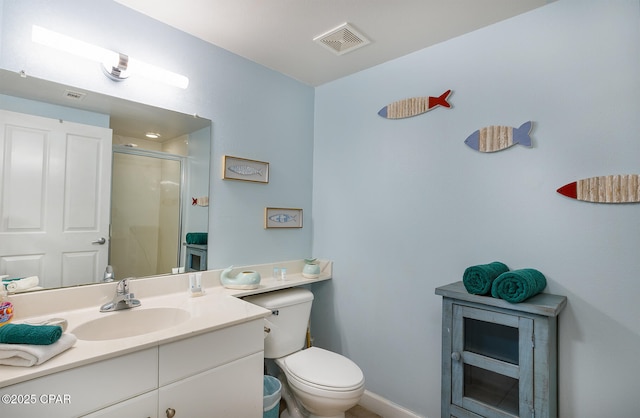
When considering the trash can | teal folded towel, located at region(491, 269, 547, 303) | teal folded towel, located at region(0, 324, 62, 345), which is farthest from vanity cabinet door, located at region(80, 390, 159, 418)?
teal folded towel, located at region(491, 269, 547, 303)

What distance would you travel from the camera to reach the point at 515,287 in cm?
134

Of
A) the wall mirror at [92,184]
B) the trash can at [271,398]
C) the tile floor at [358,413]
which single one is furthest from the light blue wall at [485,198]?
the wall mirror at [92,184]

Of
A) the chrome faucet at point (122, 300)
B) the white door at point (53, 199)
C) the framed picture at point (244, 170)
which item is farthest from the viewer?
the framed picture at point (244, 170)

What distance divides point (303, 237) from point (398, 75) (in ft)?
4.42

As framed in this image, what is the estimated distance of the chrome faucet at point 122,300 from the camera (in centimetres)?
145

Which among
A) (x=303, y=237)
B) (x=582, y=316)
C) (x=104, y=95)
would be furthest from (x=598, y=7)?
(x=104, y=95)

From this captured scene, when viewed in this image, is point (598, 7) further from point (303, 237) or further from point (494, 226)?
point (303, 237)

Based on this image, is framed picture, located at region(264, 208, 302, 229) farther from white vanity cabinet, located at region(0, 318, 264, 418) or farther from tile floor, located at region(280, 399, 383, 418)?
tile floor, located at region(280, 399, 383, 418)

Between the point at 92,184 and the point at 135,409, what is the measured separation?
3.30 feet

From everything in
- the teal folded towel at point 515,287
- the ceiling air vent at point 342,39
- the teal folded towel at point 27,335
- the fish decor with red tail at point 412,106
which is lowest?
the teal folded towel at point 27,335

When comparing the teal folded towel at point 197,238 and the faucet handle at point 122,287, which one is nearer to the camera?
the faucet handle at point 122,287

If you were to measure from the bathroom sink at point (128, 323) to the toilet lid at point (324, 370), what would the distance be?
2.30ft

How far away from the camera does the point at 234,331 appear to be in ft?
4.62

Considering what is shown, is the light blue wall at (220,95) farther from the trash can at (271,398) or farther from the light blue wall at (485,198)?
the trash can at (271,398)
